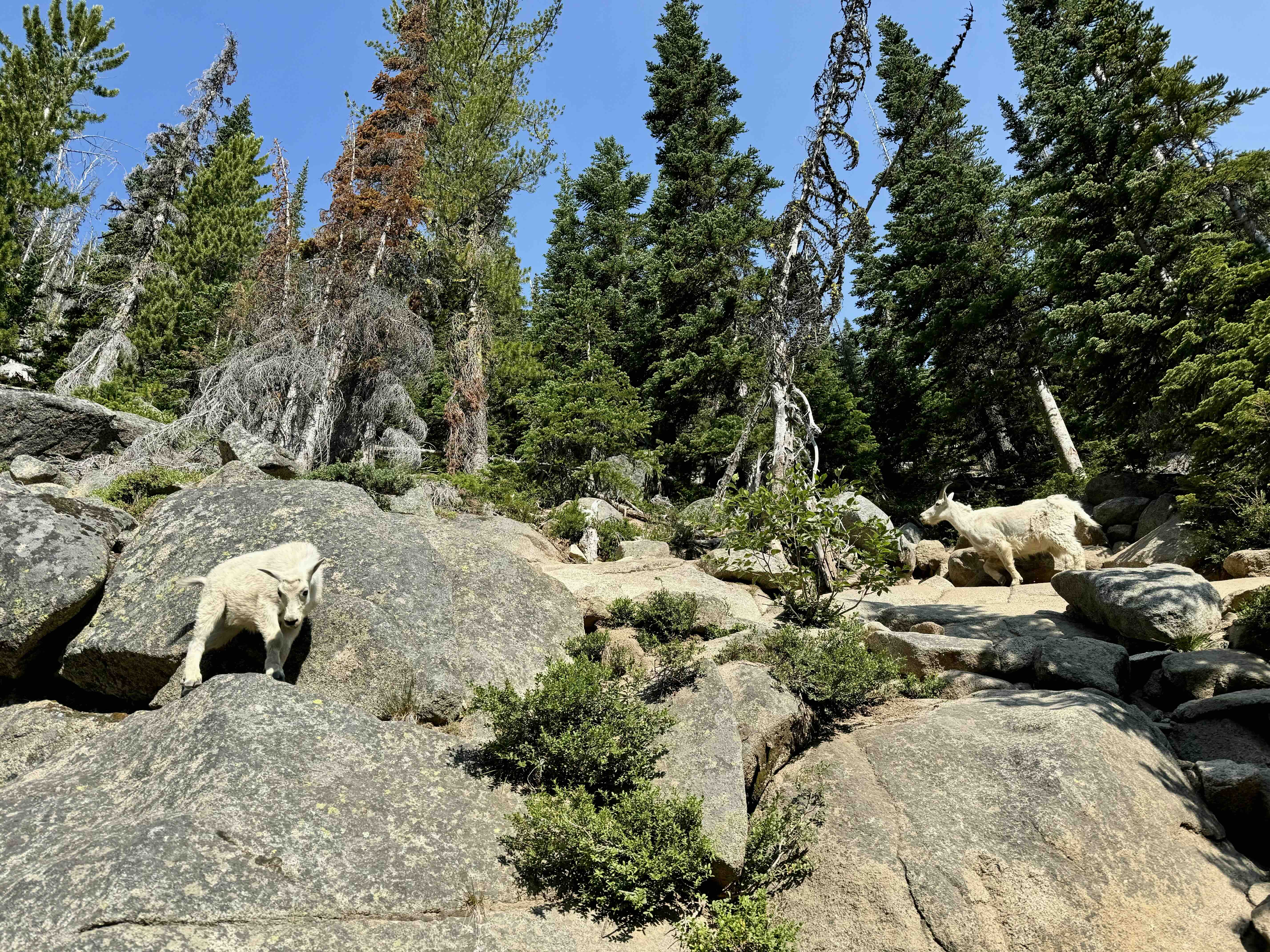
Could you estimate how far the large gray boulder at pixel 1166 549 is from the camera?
10.7 metres

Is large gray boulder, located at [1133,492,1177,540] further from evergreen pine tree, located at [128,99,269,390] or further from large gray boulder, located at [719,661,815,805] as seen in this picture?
evergreen pine tree, located at [128,99,269,390]

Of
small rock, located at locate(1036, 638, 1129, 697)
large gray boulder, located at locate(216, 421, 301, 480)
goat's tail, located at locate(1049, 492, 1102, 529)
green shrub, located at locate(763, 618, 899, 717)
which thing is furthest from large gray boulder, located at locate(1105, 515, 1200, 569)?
large gray boulder, located at locate(216, 421, 301, 480)

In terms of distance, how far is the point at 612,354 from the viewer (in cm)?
2720

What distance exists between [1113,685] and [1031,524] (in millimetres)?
6055

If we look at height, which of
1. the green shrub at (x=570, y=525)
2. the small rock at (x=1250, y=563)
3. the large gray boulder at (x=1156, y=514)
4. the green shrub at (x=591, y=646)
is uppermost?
the large gray boulder at (x=1156, y=514)

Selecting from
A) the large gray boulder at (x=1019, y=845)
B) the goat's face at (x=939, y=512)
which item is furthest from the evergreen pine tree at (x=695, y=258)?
the large gray boulder at (x=1019, y=845)

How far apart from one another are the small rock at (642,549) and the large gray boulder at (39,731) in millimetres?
8117

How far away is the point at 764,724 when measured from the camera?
6.02m

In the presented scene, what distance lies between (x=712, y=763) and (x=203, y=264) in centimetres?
2724

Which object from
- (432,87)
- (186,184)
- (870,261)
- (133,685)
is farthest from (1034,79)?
(186,184)

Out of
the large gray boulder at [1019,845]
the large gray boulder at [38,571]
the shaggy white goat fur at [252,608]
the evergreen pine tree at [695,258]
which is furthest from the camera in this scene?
the evergreen pine tree at [695,258]

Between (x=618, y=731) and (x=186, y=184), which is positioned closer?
(x=618, y=731)

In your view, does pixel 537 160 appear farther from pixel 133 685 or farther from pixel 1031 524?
pixel 133 685

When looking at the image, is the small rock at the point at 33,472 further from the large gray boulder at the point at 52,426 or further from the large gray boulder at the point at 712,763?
the large gray boulder at the point at 712,763
